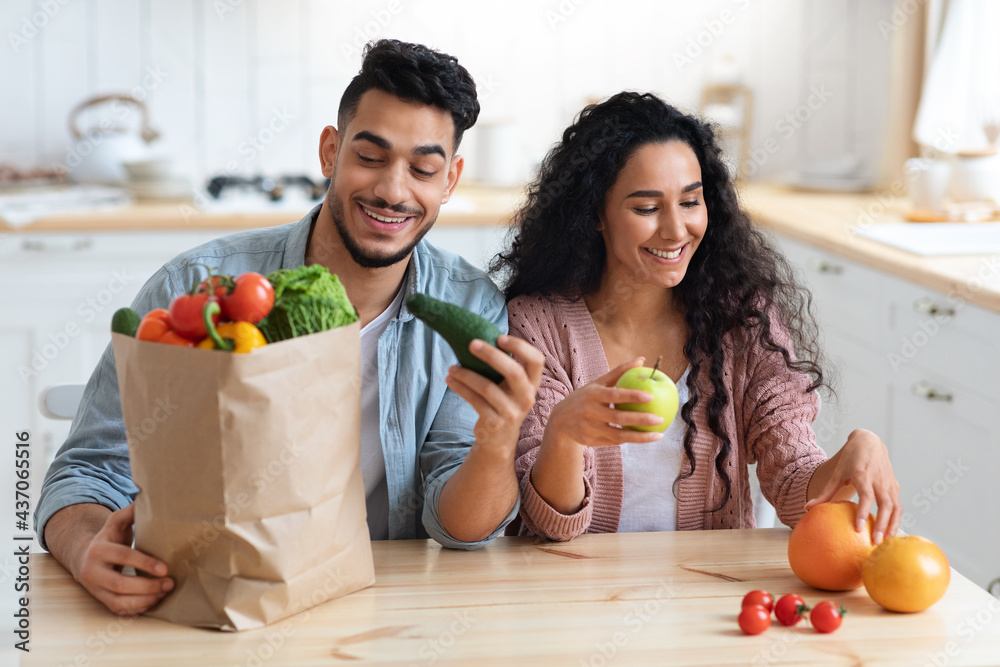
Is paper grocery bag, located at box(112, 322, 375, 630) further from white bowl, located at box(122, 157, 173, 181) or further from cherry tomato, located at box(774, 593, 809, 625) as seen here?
white bowl, located at box(122, 157, 173, 181)

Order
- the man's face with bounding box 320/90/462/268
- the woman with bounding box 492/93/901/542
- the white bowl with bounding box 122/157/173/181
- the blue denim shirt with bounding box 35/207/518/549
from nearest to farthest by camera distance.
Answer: the blue denim shirt with bounding box 35/207/518/549 → the man's face with bounding box 320/90/462/268 → the woman with bounding box 492/93/901/542 → the white bowl with bounding box 122/157/173/181

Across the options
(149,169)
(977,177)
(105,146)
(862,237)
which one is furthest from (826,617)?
(105,146)

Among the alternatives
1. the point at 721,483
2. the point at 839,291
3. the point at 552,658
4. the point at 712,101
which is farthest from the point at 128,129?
the point at 552,658

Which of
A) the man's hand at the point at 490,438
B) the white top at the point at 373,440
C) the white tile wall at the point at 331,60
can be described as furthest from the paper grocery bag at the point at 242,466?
the white tile wall at the point at 331,60

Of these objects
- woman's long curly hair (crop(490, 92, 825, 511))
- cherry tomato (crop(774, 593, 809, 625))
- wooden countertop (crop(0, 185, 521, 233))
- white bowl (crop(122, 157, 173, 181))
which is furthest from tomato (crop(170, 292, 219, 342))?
white bowl (crop(122, 157, 173, 181))

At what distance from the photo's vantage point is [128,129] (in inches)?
129

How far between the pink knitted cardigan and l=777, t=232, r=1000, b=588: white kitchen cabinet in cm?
73

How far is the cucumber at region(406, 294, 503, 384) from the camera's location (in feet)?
3.26

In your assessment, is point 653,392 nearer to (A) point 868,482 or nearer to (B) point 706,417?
(A) point 868,482

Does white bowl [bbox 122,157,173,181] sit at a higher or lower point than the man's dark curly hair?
lower

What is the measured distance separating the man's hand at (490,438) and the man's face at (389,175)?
Result: 0.35m

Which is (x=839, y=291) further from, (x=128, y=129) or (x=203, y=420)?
(x=128, y=129)

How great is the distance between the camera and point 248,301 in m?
0.89

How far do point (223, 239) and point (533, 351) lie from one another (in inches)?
26.8
